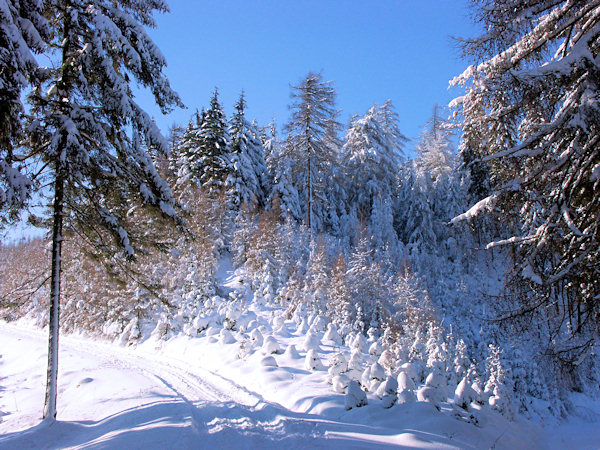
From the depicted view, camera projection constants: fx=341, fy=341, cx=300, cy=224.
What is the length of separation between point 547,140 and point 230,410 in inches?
292

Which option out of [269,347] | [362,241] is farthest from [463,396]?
[362,241]

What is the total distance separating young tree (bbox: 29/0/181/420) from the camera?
6.83 metres

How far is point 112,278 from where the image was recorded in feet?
26.6

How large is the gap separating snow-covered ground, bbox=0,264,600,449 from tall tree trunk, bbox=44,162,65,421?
484mm

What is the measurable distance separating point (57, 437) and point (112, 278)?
3.21 metres

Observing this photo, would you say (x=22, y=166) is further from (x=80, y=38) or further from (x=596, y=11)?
(x=596, y=11)

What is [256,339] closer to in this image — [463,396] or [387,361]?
[387,361]

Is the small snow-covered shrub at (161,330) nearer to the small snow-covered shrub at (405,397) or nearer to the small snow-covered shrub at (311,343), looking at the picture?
the small snow-covered shrub at (311,343)

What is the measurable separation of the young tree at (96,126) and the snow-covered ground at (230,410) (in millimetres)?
1644

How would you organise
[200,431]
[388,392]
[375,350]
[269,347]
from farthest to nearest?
1. [269,347]
2. [375,350]
3. [388,392]
4. [200,431]

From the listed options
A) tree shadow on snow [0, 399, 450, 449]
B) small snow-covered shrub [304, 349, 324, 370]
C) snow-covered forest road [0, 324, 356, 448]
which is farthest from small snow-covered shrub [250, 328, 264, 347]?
tree shadow on snow [0, 399, 450, 449]

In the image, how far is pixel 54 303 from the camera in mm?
7316

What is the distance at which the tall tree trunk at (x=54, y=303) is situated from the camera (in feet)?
23.3

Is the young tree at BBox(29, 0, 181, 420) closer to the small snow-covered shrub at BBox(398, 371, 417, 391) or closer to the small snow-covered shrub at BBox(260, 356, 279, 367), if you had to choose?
the small snow-covered shrub at BBox(260, 356, 279, 367)
